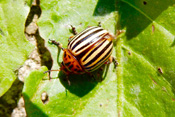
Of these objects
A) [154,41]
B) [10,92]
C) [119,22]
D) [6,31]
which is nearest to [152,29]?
[154,41]

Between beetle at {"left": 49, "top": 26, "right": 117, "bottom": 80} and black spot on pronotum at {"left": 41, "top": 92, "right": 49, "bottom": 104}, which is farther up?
beetle at {"left": 49, "top": 26, "right": 117, "bottom": 80}

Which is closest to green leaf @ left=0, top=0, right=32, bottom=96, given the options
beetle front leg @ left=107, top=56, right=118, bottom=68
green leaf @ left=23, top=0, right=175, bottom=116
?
green leaf @ left=23, top=0, right=175, bottom=116

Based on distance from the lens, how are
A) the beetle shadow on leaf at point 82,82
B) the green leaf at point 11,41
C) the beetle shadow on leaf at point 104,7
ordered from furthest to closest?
the beetle shadow on leaf at point 104,7
the beetle shadow on leaf at point 82,82
the green leaf at point 11,41

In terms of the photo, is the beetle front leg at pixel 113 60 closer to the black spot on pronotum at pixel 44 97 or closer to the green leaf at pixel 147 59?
the green leaf at pixel 147 59

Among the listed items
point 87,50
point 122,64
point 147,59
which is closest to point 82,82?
point 87,50

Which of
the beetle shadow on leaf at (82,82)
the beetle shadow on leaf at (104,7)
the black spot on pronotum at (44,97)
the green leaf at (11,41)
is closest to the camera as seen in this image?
the green leaf at (11,41)

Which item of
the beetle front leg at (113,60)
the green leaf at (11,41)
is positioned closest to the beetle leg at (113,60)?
the beetle front leg at (113,60)

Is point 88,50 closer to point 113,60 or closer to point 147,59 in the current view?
point 113,60

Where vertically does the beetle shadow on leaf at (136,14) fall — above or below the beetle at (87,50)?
above

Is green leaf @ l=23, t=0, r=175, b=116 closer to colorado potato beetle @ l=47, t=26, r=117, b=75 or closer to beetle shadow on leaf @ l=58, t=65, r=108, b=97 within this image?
beetle shadow on leaf @ l=58, t=65, r=108, b=97

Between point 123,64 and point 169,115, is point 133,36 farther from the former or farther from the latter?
point 169,115
